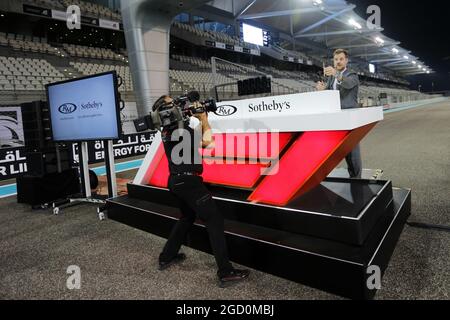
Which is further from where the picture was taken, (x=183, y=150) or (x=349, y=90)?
(x=349, y=90)

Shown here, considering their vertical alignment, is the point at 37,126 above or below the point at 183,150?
above

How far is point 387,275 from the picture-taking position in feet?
7.09

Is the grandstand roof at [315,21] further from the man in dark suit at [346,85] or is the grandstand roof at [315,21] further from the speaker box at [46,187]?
the man in dark suit at [346,85]

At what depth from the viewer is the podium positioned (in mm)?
2137

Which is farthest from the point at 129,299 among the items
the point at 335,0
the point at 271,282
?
the point at 335,0

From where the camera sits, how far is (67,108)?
441cm

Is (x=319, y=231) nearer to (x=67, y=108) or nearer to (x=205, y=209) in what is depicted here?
(x=205, y=209)

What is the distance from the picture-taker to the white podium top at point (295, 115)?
240 centimetres

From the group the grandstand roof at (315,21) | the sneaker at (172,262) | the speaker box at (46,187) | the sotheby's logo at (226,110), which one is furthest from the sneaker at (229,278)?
the grandstand roof at (315,21)

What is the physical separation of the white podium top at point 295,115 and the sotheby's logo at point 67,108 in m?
2.19

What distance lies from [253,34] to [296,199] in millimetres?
30641

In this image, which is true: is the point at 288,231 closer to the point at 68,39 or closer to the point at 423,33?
the point at 423,33
